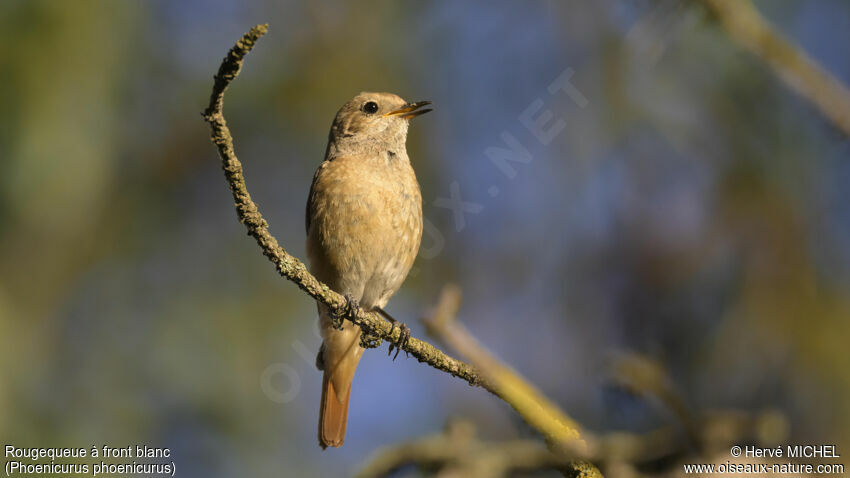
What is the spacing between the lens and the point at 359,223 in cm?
420

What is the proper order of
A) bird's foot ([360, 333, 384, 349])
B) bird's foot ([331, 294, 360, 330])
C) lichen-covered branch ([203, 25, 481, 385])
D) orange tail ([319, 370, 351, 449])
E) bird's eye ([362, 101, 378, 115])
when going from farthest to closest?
bird's eye ([362, 101, 378, 115]), orange tail ([319, 370, 351, 449]), bird's foot ([360, 333, 384, 349]), bird's foot ([331, 294, 360, 330]), lichen-covered branch ([203, 25, 481, 385])

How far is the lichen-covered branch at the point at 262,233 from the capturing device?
6.74 ft

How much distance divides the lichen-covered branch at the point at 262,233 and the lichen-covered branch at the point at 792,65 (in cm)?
139

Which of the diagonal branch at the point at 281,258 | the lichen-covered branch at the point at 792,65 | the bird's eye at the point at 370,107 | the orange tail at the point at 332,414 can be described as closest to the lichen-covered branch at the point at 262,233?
the diagonal branch at the point at 281,258

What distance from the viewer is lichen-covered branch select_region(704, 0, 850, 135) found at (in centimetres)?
264

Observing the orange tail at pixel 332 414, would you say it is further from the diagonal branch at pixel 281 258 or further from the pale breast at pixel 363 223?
the diagonal branch at pixel 281 258

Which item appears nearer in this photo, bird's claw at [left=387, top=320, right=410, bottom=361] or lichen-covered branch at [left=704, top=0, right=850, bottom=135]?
lichen-covered branch at [left=704, top=0, right=850, bottom=135]

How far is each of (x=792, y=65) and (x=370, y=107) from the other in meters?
2.53

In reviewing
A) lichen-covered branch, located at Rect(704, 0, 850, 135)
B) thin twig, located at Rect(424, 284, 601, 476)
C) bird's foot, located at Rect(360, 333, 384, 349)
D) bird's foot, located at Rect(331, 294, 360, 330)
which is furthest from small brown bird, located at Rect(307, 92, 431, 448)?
lichen-covered branch, located at Rect(704, 0, 850, 135)

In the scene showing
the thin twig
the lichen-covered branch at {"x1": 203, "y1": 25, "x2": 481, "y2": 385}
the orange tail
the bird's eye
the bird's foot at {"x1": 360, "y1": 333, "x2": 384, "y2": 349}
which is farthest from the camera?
the bird's eye

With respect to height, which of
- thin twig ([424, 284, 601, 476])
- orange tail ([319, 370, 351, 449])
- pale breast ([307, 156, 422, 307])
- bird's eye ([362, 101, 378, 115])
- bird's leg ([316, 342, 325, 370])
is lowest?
thin twig ([424, 284, 601, 476])

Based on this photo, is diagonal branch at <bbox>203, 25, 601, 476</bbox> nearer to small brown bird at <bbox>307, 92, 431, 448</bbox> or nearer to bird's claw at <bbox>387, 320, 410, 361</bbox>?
bird's claw at <bbox>387, 320, 410, 361</bbox>

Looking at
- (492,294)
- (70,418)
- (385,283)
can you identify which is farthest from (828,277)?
(70,418)

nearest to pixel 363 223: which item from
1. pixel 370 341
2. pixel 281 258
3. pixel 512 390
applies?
pixel 370 341
